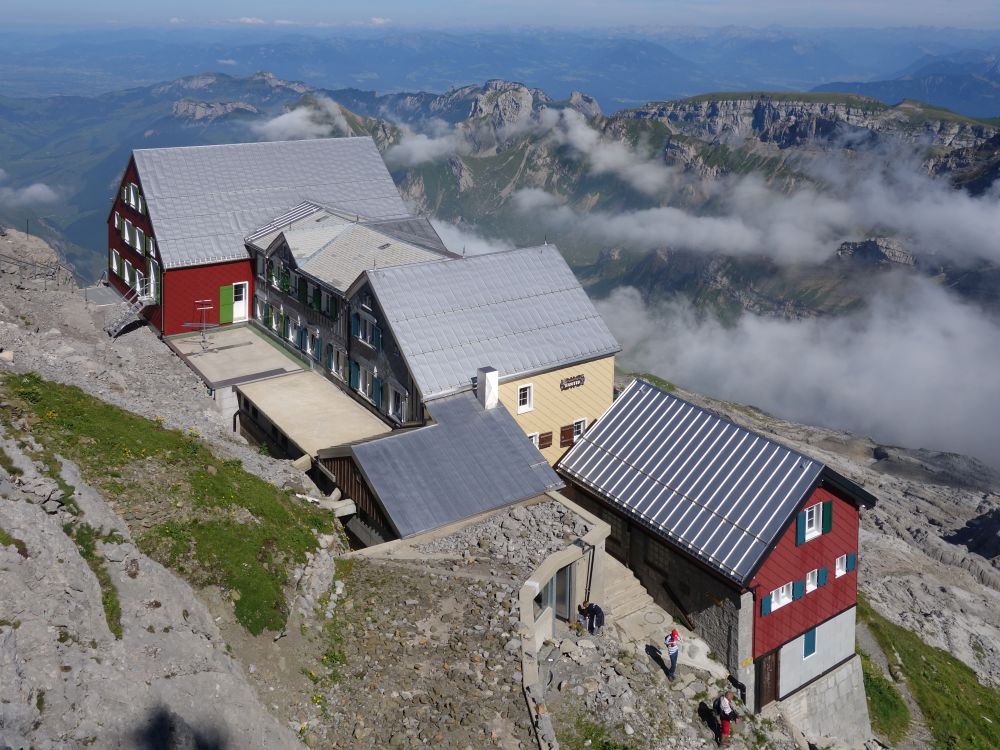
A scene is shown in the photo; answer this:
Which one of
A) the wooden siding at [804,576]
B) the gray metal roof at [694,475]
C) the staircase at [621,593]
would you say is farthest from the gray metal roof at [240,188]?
the wooden siding at [804,576]

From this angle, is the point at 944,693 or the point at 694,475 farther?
the point at 944,693

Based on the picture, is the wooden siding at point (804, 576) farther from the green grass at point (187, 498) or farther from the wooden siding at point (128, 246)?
the wooden siding at point (128, 246)

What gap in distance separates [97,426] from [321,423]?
51.8 ft

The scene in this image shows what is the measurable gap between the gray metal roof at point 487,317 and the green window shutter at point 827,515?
15.2 m

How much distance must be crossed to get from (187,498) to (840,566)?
29.6 m

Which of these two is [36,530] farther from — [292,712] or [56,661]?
[292,712]

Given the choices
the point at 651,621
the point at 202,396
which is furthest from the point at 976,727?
the point at 202,396

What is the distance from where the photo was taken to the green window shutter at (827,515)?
40875 millimetres

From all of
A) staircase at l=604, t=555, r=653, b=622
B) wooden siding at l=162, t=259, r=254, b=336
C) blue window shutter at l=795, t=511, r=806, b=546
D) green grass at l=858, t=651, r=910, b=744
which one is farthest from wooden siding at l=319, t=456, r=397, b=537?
green grass at l=858, t=651, r=910, b=744

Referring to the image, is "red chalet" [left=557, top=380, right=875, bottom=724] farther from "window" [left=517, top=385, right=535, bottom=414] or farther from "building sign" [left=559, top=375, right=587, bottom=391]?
"building sign" [left=559, top=375, right=587, bottom=391]

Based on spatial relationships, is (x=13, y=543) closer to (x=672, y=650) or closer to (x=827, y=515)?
(x=672, y=650)

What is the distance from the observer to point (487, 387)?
44.9 m

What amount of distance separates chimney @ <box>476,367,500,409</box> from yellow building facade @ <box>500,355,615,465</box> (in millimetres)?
1295

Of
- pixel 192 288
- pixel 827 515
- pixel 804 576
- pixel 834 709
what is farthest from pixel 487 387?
pixel 192 288
